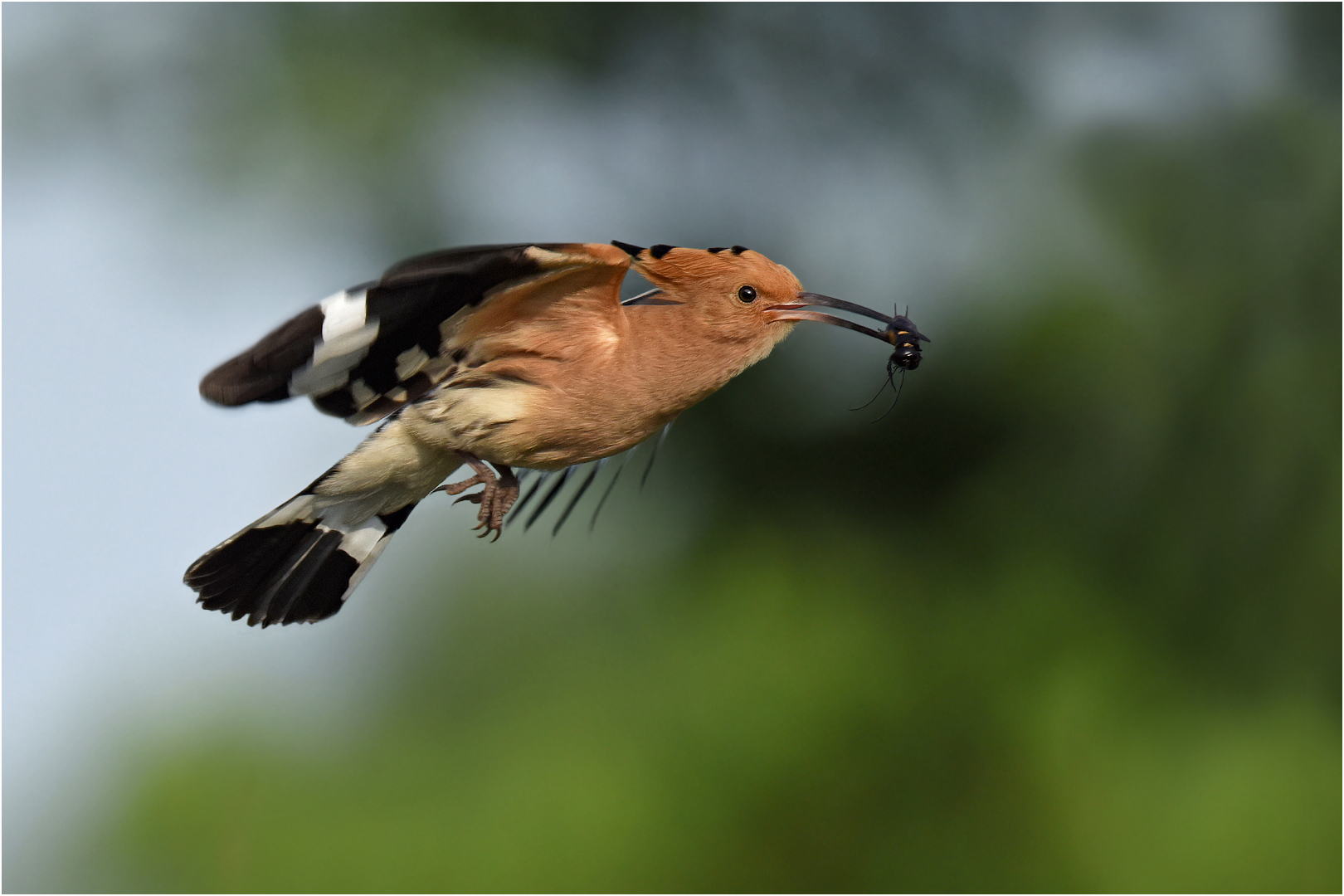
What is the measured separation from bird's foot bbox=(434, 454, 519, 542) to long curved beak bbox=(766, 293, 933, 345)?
2.26ft

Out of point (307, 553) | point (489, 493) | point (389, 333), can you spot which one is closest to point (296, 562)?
point (307, 553)

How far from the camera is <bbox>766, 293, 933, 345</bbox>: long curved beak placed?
2359mm

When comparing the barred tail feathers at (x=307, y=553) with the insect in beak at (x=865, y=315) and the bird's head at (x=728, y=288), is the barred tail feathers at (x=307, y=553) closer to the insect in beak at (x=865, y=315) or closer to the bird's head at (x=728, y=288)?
the bird's head at (x=728, y=288)

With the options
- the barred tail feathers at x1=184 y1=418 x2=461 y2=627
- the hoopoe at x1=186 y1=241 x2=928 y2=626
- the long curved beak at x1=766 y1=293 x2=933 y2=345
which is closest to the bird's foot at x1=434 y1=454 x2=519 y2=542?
the hoopoe at x1=186 y1=241 x2=928 y2=626

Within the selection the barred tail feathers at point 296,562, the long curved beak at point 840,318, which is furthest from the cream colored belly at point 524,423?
the barred tail feathers at point 296,562

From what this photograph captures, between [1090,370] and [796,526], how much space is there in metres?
3.01

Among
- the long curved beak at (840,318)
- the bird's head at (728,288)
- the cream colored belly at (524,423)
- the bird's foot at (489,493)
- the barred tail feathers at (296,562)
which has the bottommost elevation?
the barred tail feathers at (296,562)

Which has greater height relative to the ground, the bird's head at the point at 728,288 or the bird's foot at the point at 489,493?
the bird's head at the point at 728,288

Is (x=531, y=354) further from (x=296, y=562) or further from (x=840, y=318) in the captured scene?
(x=296, y=562)

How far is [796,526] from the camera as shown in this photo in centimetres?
976

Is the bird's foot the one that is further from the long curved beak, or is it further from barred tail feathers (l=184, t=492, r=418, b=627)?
the long curved beak

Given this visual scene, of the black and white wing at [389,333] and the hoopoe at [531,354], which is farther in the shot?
the hoopoe at [531,354]

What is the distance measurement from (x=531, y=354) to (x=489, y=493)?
32cm

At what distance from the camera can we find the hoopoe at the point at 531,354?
2.30m
